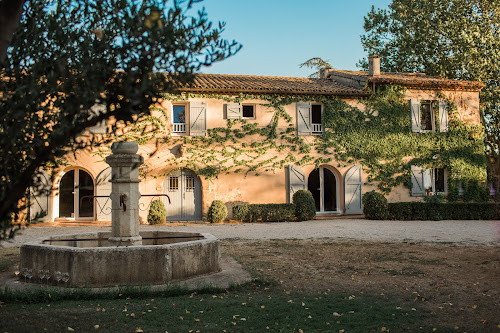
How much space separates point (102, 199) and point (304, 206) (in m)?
7.44

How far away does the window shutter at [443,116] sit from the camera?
1953 cm

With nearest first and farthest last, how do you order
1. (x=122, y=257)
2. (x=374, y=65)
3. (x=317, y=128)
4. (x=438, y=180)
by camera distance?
(x=122, y=257) → (x=317, y=128) → (x=438, y=180) → (x=374, y=65)

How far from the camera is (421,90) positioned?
64.3 ft

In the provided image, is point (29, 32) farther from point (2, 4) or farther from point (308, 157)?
point (308, 157)

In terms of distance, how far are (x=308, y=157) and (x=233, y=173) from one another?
10.7ft

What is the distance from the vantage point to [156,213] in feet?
51.3

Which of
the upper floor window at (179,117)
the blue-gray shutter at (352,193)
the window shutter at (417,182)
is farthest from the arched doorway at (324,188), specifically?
the upper floor window at (179,117)

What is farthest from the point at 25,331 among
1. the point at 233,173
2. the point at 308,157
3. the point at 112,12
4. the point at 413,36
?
the point at 413,36

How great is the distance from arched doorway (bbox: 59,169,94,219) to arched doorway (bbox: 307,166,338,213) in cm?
892

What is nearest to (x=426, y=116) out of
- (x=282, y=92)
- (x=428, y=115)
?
(x=428, y=115)

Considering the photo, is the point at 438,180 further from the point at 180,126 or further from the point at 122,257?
the point at 122,257

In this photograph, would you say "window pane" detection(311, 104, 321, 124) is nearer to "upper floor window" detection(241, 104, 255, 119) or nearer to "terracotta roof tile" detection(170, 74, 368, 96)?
"terracotta roof tile" detection(170, 74, 368, 96)

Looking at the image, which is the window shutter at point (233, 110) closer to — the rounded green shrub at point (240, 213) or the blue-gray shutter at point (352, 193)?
the rounded green shrub at point (240, 213)

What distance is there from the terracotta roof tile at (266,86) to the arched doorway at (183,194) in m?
3.32
